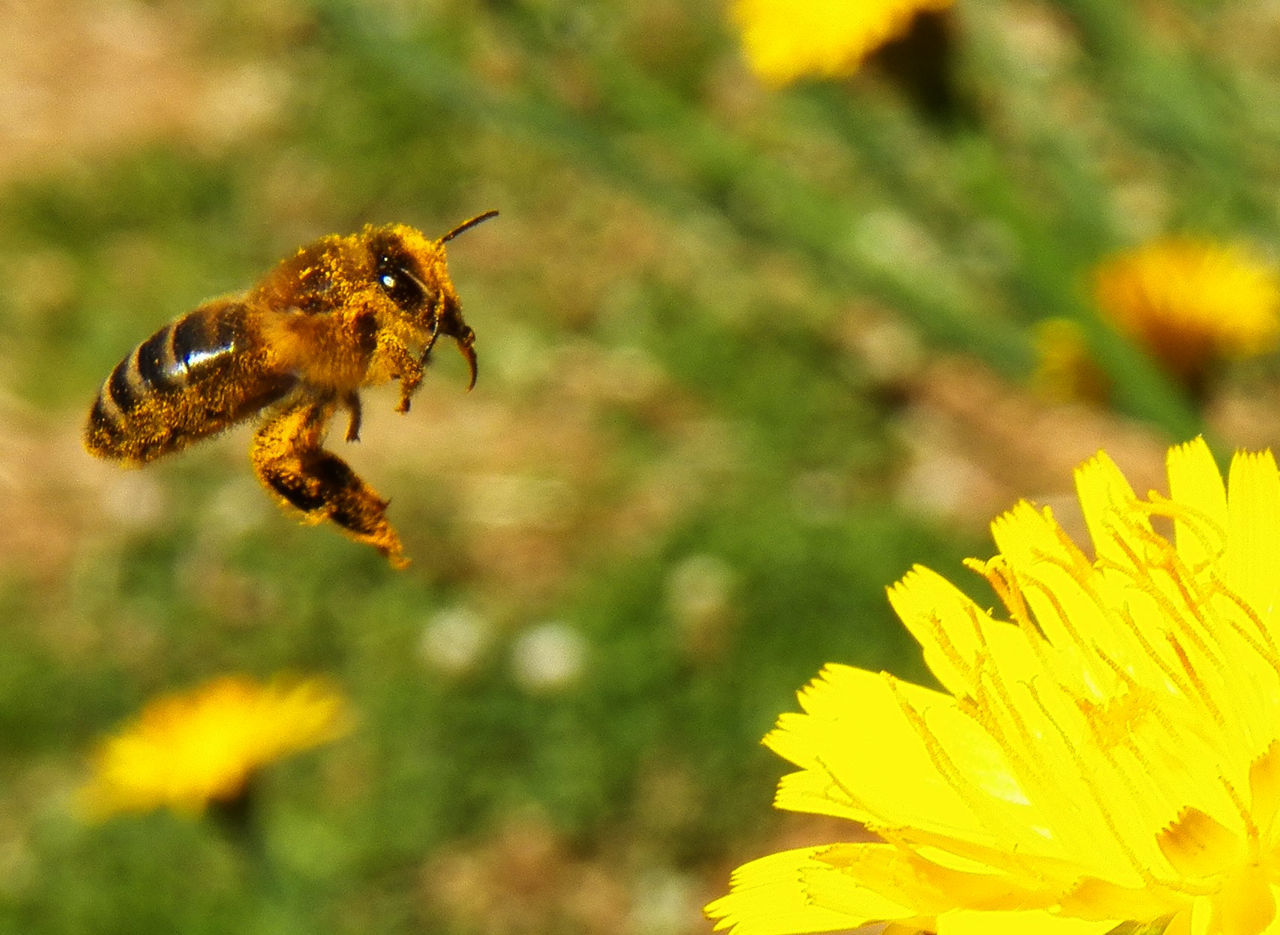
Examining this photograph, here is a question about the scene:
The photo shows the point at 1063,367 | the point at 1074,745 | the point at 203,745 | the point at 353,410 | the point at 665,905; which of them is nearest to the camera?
the point at 1074,745

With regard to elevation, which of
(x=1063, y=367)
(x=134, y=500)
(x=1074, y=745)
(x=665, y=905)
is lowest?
(x=1074, y=745)

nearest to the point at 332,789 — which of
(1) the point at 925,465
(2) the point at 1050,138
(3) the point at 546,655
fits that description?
(3) the point at 546,655

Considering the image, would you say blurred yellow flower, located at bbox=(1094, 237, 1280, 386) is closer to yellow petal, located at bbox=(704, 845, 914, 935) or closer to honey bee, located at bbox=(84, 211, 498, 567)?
honey bee, located at bbox=(84, 211, 498, 567)

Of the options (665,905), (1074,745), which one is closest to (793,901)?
(1074,745)

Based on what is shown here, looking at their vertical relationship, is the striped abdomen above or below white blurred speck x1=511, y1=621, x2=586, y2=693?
below

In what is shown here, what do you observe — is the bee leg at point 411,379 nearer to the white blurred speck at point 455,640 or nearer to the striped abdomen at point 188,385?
the striped abdomen at point 188,385

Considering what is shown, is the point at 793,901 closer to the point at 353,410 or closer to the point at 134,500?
the point at 353,410

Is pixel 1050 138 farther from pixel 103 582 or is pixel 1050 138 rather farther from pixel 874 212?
pixel 103 582

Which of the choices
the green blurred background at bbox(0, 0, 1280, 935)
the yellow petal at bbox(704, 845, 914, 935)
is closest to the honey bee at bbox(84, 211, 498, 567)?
the yellow petal at bbox(704, 845, 914, 935)
